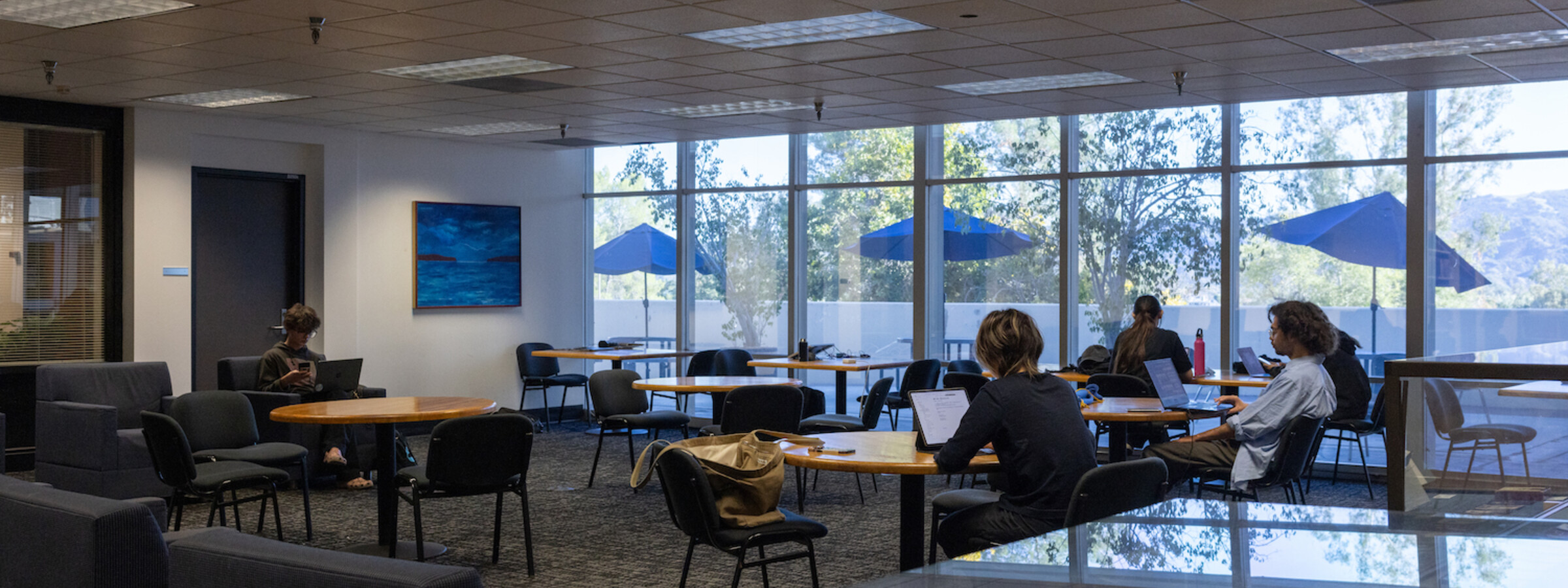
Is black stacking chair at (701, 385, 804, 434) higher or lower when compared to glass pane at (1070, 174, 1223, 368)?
lower

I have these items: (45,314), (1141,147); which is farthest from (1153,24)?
(45,314)

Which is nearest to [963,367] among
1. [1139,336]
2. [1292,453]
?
[1139,336]

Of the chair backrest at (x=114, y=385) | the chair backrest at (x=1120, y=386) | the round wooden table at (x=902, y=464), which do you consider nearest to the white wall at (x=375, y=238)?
the chair backrest at (x=114, y=385)

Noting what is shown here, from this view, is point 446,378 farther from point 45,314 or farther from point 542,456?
point 45,314

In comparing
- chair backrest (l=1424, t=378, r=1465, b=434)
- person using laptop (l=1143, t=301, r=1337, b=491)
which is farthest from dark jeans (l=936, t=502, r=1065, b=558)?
person using laptop (l=1143, t=301, r=1337, b=491)

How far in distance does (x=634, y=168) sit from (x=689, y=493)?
882 centimetres

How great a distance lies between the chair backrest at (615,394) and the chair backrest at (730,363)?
117 cm

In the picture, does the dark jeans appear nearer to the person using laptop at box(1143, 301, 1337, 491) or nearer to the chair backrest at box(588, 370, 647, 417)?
the person using laptop at box(1143, 301, 1337, 491)

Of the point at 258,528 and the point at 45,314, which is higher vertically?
the point at 45,314

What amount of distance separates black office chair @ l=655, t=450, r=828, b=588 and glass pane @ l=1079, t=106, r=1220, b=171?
6427 millimetres

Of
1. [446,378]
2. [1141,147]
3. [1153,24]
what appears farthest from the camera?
[446,378]

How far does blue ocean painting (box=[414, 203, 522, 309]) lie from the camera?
1147cm

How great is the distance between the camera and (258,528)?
Answer: 6.65 m

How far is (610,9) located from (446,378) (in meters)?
6.59
